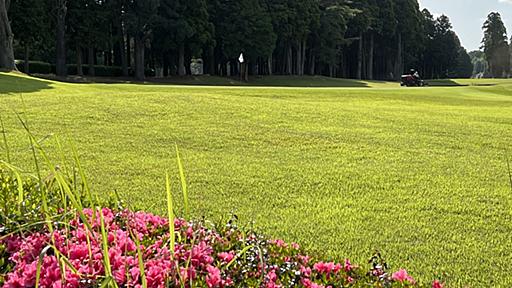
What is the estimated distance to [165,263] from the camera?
2.04m

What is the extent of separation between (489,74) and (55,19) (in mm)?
62937

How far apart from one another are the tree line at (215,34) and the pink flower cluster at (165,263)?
2369cm

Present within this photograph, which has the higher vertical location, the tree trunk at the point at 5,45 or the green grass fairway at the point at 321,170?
the tree trunk at the point at 5,45

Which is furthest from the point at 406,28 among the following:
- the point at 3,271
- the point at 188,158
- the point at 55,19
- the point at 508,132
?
the point at 3,271

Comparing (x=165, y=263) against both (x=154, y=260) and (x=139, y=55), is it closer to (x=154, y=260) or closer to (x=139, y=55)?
(x=154, y=260)

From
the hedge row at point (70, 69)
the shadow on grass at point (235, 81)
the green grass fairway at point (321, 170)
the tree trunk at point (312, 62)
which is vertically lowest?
the green grass fairway at point (321, 170)

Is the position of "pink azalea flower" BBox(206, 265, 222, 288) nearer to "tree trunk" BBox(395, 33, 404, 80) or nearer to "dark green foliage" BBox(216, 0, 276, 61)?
"dark green foliage" BBox(216, 0, 276, 61)

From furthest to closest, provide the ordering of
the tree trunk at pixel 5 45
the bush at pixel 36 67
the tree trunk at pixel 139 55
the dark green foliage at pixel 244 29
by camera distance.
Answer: the dark green foliage at pixel 244 29, the bush at pixel 36 67, the tree trunk at pixel 139 55, the tree trunk at pixel 5 45

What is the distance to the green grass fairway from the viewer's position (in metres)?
3.49

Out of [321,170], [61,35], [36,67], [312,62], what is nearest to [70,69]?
[36,67]

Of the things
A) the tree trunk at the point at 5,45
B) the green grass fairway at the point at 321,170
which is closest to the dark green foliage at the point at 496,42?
the tree trunk at the point at 5,45

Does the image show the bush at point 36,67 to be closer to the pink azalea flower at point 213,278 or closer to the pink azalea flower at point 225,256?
the pink azalea flower at point 225,256

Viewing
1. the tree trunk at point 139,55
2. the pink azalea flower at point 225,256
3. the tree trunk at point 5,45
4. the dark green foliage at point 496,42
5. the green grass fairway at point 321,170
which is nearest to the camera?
the pink azalea flower at point 225,256

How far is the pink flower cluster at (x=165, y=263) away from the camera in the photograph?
1930 millimetres
